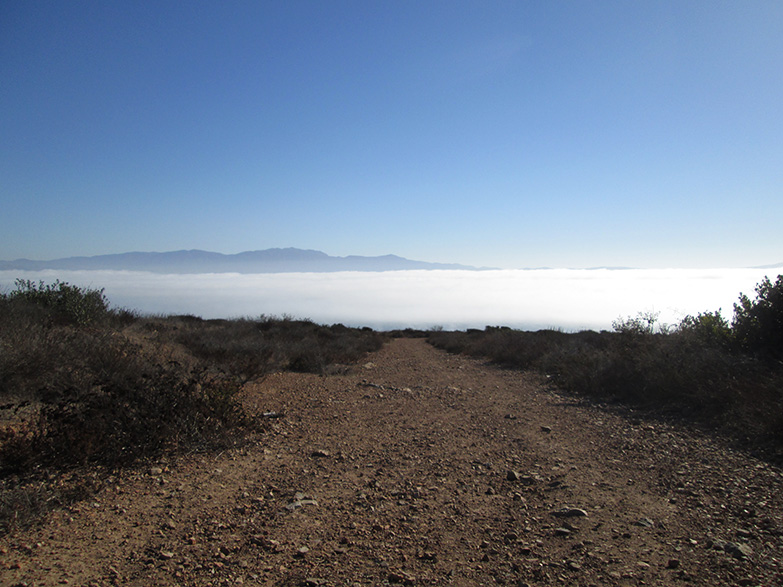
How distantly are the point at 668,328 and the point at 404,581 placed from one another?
13364mm

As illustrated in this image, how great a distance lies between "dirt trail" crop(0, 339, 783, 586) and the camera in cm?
302

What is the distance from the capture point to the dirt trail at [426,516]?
3.02 meters

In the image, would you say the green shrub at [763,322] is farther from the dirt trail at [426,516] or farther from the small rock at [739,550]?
the small rock at [739,550]

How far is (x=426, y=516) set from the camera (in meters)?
3.92

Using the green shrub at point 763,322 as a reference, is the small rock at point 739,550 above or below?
below

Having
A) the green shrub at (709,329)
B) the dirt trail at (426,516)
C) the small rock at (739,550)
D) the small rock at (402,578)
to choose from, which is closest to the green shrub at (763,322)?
the green shrub at (709,329)

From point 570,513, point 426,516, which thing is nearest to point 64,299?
point 426,516

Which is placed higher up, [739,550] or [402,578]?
[739,550]

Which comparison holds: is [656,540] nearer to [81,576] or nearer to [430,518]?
[430,518]

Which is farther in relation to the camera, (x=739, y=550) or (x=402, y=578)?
(x=739, y=550)

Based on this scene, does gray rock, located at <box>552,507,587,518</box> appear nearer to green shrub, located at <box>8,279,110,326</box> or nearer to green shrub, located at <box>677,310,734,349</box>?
green shrub, located at <box>677,310,734,349</box>

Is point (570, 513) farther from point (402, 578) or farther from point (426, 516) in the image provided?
point (402, 578)

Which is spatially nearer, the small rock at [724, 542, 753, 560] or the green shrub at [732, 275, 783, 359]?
the small rock at [724, 542, 753, 560]

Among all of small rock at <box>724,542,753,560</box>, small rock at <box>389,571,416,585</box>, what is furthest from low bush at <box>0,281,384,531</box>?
small rock at <box>724,542,753,560</box>
